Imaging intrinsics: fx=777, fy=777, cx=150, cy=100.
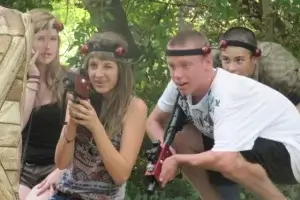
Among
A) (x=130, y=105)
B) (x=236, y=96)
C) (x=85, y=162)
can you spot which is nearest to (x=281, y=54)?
(x=236, y=96)

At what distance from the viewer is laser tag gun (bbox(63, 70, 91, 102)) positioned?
11.5 feet

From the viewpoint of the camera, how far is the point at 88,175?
3805 mm

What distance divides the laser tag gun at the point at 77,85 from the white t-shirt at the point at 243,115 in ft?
2.22

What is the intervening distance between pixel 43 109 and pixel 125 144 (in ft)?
2.36

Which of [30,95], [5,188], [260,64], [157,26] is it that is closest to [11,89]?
[5,188]

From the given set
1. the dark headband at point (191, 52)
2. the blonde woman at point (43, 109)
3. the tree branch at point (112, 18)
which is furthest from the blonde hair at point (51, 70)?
the tree branch at point (112, 18)

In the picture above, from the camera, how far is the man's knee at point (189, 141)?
13.7 ft

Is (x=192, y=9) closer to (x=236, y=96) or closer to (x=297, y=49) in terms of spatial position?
(x=297, y=49)

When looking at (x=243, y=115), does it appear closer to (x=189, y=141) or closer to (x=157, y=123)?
(x=189, y=141)

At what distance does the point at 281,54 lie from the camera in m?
4.36

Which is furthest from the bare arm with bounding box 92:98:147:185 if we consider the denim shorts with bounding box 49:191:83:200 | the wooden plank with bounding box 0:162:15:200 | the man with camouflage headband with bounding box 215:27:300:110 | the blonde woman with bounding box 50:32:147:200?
the man with camouflage headband with bounding box 215:27:300:110

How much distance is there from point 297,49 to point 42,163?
2.48 meters

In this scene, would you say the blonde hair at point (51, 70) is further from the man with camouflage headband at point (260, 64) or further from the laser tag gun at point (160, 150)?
the man with camouflage headband at point (260, 64)

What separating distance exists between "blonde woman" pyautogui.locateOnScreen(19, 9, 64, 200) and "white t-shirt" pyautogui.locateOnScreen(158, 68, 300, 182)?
0.73 meters
